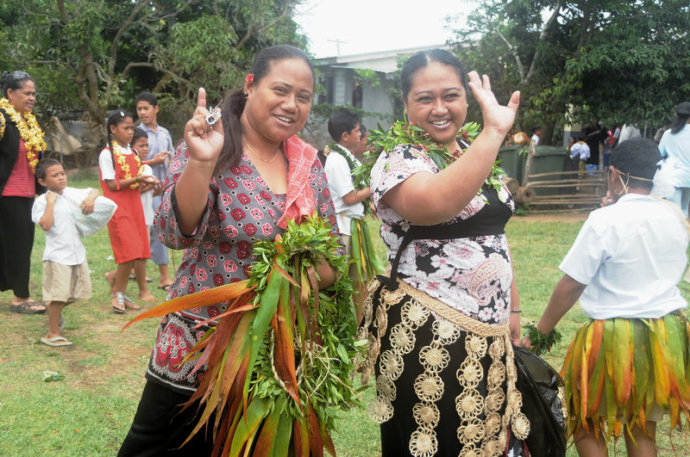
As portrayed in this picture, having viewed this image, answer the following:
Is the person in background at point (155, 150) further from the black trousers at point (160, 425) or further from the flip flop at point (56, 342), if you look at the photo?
the black trousers at point (160, 425)

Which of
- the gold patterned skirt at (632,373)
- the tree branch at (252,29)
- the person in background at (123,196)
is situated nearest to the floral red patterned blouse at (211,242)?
the gold patterned skirt at (632,373)

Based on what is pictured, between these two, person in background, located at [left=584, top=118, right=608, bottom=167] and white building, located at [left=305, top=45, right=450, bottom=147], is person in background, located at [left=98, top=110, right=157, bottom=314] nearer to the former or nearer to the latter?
person in background, located at [left=584, top=118, right=608, bottom=167]

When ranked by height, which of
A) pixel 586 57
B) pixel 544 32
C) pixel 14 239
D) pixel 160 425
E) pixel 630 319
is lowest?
pixel 160 425

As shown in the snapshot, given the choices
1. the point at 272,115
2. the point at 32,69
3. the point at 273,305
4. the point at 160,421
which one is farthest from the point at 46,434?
the point at 32,69

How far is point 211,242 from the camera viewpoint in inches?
95.8

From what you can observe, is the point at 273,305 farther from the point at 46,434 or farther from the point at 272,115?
the point at 46,434

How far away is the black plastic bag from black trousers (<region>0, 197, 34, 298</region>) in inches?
199

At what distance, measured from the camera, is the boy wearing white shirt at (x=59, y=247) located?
5258 millimetres

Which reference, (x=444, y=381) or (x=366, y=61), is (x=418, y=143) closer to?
(x=444, y=381)

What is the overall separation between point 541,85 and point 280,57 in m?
14.3

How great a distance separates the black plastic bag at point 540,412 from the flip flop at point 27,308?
5.14 m

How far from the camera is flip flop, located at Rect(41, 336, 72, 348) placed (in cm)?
534

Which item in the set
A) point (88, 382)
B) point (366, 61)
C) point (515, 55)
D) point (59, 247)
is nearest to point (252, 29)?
point (366, 61)

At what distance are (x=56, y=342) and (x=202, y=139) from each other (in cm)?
389
